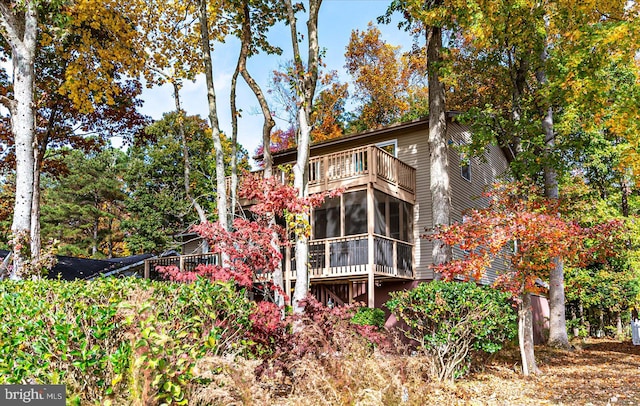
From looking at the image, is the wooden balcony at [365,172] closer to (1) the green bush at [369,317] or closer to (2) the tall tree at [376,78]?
(1) the green bush at [369,317]

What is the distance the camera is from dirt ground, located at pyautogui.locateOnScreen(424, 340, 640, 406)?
729cm

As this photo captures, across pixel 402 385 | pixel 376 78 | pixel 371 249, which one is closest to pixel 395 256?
pixel 371 249

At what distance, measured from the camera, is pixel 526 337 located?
33.0ft

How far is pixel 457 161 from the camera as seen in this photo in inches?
707

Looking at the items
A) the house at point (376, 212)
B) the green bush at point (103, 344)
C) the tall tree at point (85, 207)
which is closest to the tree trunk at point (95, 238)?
the tall tree at point (85, 207)

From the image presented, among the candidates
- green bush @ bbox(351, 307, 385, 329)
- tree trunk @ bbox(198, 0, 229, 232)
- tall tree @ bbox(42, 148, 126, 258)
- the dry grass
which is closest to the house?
green bush @ bbox(351, 307, 385, 329)

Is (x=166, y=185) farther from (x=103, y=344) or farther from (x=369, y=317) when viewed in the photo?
(x=103, y=344)

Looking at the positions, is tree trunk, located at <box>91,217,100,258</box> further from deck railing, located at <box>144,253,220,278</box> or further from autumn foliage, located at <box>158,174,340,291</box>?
autumn foliage, located at <box>158,174,340,291</box>

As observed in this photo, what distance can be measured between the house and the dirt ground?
4.38 m

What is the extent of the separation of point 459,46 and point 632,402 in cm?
2418

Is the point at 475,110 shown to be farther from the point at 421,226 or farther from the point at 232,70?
the point at 232,70

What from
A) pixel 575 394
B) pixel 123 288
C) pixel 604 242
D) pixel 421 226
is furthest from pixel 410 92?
pixel 123 288

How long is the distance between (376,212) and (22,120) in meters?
10.3

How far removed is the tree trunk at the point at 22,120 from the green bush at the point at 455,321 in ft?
24.2
